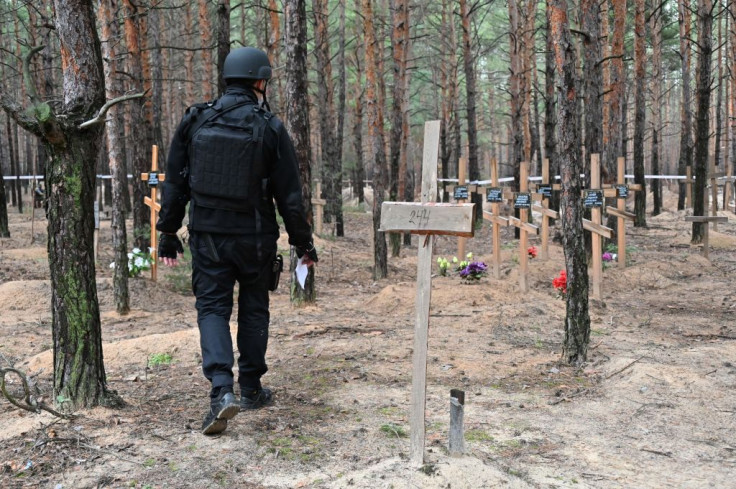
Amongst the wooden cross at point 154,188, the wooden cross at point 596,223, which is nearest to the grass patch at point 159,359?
the wooden cross at point 154,188

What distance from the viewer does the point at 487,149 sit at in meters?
64.9

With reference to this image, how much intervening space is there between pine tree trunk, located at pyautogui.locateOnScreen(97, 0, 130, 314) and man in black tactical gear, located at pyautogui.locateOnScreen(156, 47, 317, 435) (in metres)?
4.56

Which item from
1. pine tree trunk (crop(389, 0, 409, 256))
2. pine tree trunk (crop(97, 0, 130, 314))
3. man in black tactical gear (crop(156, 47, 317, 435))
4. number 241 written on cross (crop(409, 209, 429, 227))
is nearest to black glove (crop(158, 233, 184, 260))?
man in black tactical gear (crop(156, 47, 317, 435))

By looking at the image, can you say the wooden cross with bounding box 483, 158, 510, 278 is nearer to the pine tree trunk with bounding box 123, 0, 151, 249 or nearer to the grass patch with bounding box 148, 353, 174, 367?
the pine tree trunk with bounding box 123, 0, 151, 249

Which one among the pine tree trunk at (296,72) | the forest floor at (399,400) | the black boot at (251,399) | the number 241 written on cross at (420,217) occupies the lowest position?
the forest floor at (399,400)

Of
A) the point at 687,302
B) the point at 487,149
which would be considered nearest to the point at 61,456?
the point at 687,302

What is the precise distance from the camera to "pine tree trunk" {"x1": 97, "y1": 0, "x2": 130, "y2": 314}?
879 cm

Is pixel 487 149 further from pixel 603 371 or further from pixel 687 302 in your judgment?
pixel 603 371

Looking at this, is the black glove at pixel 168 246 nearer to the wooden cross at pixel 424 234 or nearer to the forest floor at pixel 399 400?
the forest floor at pixel 399 400

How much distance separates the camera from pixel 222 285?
4.37 metres

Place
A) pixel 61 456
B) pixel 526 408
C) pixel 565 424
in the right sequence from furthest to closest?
pixel 526 408 < pixel 565 424 < pixel 61 456

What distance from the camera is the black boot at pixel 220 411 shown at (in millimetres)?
4051

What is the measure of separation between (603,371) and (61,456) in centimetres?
425

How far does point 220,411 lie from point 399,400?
5.00ft
